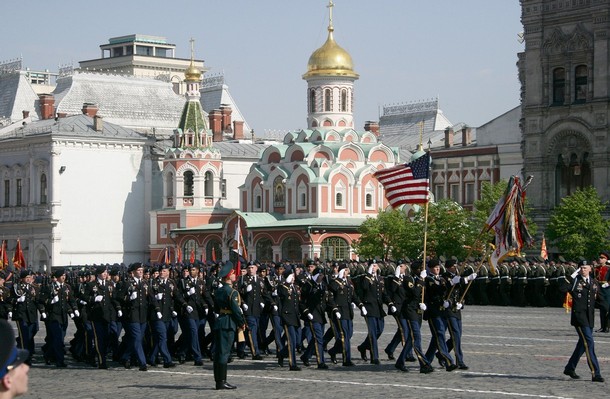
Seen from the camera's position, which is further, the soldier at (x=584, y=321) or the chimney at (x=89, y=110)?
the chimney at (x=89, y=110)

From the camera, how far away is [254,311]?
21.6 metres

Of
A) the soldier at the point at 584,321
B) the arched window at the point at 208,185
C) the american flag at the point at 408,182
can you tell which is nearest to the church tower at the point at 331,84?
the arched window at the point at 208,185

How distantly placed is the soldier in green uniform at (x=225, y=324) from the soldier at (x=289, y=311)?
2506mm

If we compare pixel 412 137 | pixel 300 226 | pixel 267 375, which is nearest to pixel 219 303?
pixel 267 375

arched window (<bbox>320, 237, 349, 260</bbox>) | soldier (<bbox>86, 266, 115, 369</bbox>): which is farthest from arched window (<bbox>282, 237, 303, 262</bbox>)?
soldier (<bbox>86, 266, 115, 369</bbox>)

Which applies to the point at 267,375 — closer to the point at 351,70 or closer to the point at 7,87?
the point at 351,70

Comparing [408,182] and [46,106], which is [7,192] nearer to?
[46,106]

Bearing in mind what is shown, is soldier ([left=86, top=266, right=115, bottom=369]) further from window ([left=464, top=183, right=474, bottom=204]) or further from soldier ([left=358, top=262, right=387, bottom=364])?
window ([left=464, top=183, right=474, bottom=204])

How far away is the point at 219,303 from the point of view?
17.9 m

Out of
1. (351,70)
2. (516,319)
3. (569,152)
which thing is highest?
(351,70)

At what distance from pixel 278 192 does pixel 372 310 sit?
58.1 metres

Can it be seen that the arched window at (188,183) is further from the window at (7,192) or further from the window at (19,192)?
the window at (7,192)

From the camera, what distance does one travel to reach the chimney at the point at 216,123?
94438mm

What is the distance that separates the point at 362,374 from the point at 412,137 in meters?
85.3
